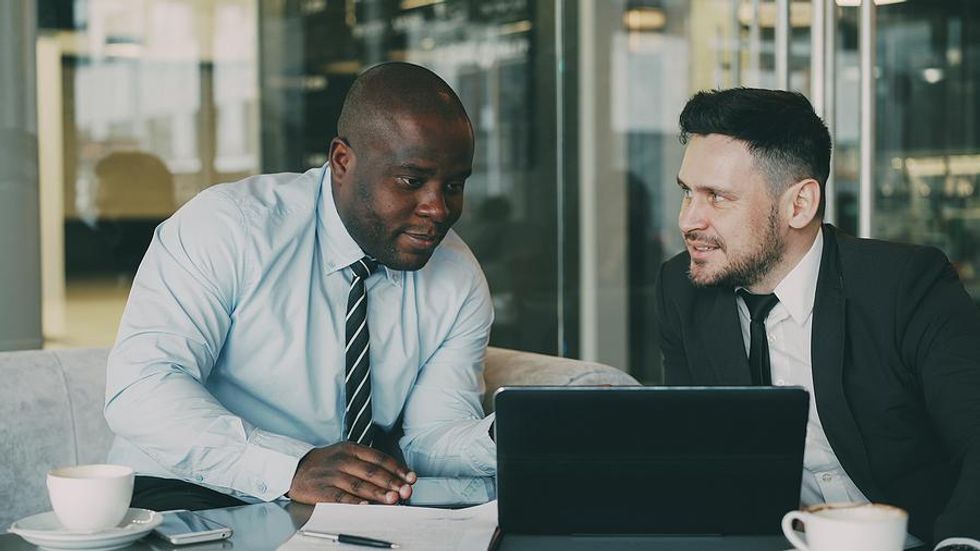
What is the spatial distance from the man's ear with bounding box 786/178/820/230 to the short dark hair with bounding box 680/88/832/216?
0.05ft

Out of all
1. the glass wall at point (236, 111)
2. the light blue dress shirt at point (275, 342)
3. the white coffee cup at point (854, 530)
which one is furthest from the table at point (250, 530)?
the glass wall at point (236, 111)

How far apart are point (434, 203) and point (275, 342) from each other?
41cm

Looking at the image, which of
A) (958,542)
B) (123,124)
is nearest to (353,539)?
(958,542)

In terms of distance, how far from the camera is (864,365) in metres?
2.11

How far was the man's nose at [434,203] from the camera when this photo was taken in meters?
2.30

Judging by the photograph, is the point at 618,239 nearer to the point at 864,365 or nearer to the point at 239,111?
the point at 239,111

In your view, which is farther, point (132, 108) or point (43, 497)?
point (132, 108)

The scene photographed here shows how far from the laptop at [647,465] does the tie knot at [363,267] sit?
3.18 feet

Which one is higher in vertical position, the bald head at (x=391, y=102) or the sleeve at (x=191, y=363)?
the bald head at (x=391, y=102)

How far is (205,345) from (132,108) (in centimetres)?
232

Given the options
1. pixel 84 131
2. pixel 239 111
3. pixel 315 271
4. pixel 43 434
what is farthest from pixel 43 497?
pixel 239 111

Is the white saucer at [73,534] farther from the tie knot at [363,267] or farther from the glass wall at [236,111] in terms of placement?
the glass wall at [236,111]

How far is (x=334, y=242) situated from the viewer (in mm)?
2451

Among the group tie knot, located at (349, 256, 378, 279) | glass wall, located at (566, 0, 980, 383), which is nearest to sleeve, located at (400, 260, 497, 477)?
tie knot, located at (349, 256, 378, 279)
